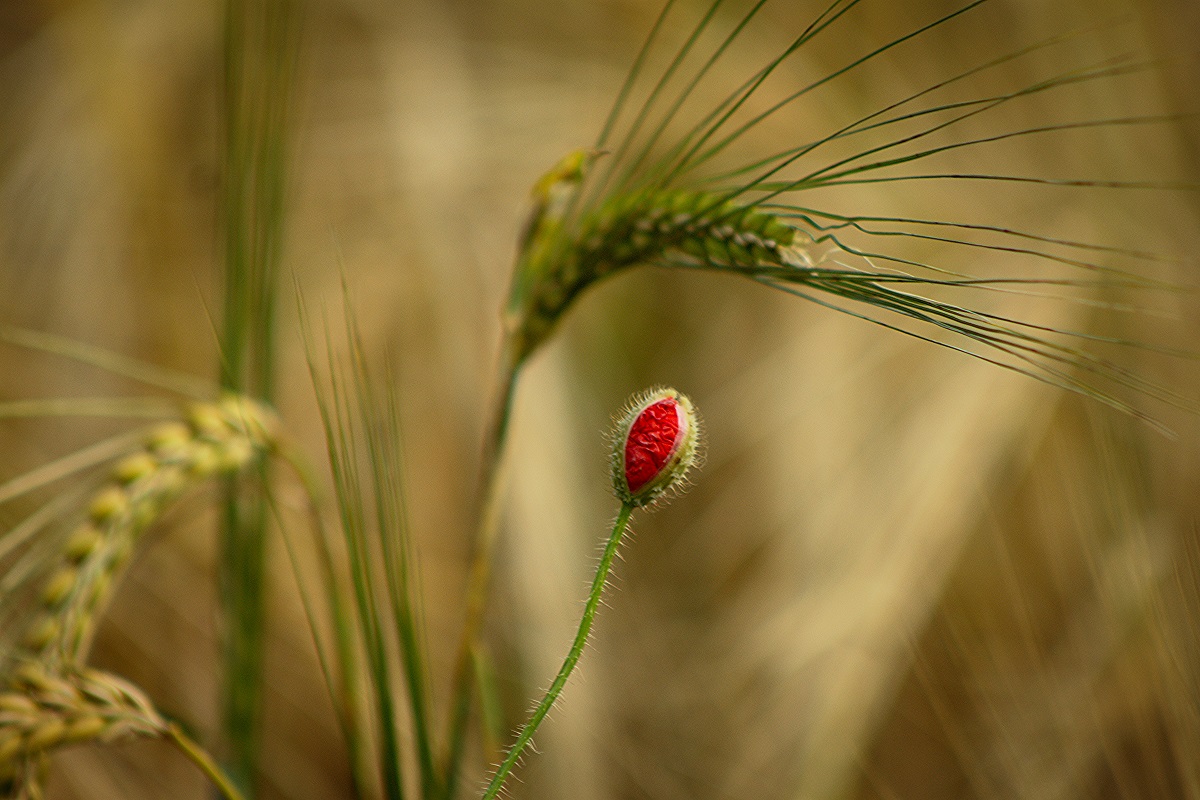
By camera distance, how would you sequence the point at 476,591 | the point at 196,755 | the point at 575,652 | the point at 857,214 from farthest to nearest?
1. the point at 857,214
2. the point at 476,591
3. the point at 196,755
4. the point at 575,652

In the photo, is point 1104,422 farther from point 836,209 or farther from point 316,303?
point 316,303

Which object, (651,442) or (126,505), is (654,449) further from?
(126,505)

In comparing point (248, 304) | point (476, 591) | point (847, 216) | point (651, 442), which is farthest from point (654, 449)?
point (847, 216)

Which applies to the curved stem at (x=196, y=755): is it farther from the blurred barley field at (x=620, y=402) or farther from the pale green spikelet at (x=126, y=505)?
the blurred barley field at (x=620, y=402)

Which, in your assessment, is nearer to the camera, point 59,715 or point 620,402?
point 59,715

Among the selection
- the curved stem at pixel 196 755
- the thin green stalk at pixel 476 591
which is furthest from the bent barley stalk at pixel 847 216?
the curved stem at pixel 196 755

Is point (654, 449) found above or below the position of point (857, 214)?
below
